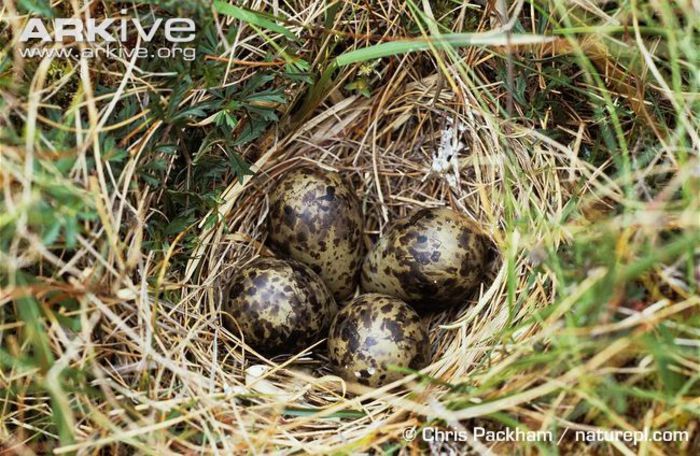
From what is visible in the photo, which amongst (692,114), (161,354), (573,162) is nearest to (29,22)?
(161,354)

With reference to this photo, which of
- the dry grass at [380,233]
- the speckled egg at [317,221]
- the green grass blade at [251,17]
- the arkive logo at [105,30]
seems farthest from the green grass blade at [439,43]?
the arkive logo at [105,30]

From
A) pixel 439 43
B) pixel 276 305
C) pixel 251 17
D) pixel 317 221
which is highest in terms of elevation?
pixel 251 17

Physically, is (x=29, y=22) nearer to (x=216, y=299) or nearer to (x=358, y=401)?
(x=216, y=299)

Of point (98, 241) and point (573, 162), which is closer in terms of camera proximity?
point (98, 241)

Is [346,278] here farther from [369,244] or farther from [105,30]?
[105,30]

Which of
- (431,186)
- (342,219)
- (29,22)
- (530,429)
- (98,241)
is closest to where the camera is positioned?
(530,429)

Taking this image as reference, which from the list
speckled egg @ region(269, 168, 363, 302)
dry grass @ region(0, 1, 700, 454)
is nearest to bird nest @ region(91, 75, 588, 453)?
dry grass @ region(0, 1, 700, 454)

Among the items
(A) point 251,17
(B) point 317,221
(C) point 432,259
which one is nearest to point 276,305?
(B) point 317,221
